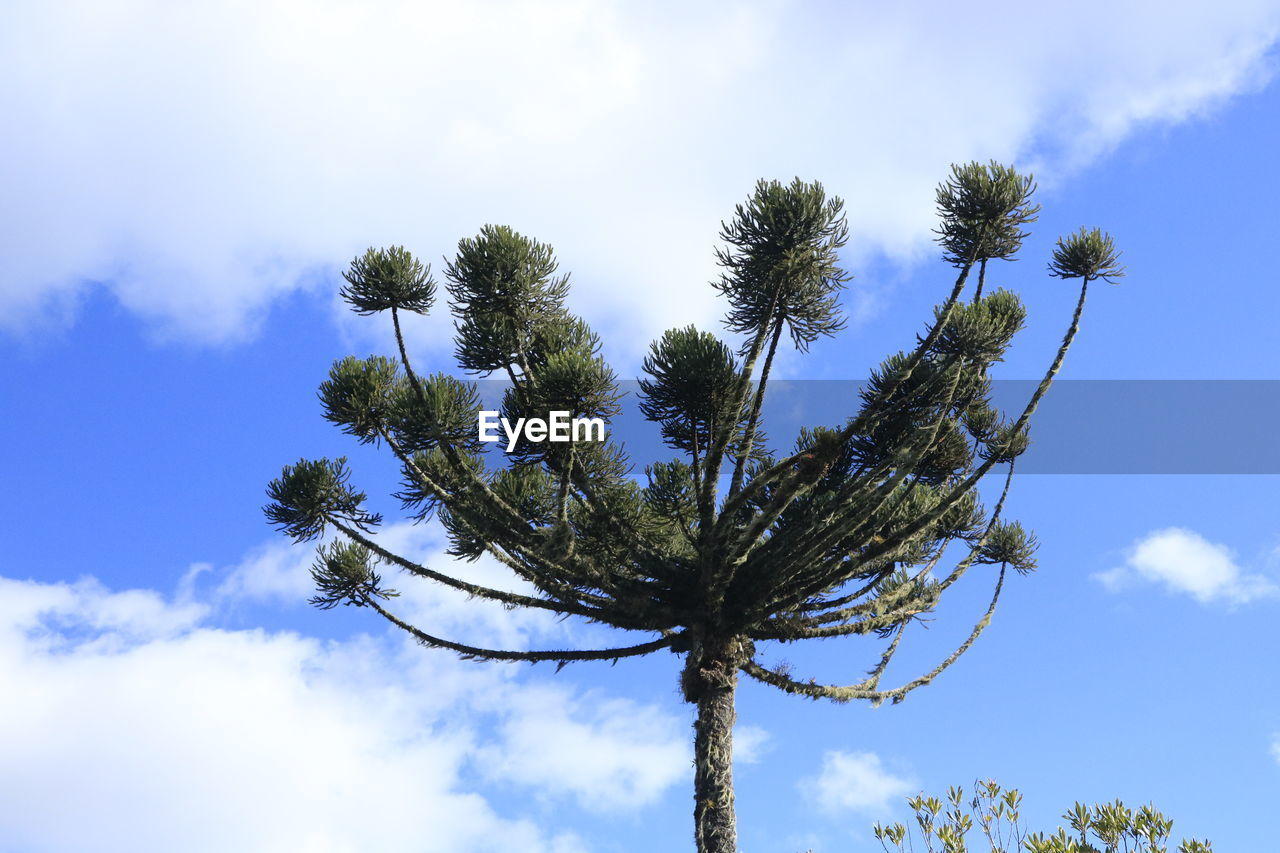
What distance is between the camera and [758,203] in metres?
10.2

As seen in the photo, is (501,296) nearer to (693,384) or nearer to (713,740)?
(693,384)

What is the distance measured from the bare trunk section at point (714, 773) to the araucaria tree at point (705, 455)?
0.06ft

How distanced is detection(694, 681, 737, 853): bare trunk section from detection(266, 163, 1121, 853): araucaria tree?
0.02m

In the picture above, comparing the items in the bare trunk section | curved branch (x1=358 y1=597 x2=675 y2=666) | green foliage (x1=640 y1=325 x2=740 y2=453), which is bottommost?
the bare trunk section

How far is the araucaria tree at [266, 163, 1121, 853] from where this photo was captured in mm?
10398

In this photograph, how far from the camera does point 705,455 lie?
36.0ft

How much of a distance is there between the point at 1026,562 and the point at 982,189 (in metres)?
5.49

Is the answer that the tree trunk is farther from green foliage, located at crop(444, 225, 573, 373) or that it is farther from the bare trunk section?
green foliage, located at crop(444, 225, 573, 373)

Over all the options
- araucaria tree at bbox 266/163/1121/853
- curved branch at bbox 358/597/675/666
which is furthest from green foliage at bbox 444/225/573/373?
curved branch at bbox 358/597/675/666

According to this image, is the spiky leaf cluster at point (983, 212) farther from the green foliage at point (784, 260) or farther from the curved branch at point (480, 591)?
the curved branch at point (480, 591)

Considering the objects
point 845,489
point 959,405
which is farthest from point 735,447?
point 959,405

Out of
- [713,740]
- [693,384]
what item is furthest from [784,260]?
[713,740]

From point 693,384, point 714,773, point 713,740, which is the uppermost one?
point 693,384

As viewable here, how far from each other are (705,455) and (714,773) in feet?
9.96
